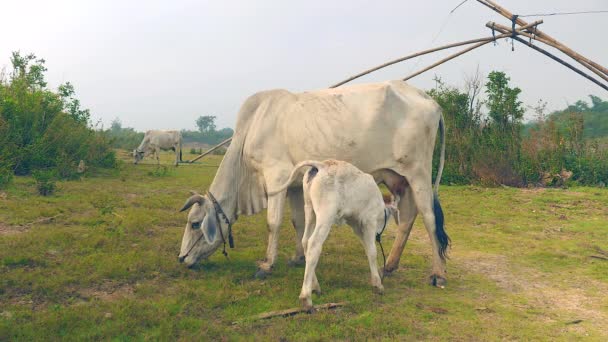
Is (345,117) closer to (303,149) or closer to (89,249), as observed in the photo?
(303,149)

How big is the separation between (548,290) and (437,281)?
3.98 ft

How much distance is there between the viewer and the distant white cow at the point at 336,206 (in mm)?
4695

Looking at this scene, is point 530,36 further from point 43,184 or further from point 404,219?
point 43,184

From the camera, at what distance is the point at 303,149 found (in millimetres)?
6016

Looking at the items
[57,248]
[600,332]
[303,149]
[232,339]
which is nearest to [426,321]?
[600,332]

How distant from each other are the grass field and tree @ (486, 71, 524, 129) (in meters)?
8.37

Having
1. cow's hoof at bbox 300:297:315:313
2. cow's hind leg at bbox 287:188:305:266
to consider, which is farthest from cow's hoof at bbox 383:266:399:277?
cow's hoof at bbox 300:297:315:313

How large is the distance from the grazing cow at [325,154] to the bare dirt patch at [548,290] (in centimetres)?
89

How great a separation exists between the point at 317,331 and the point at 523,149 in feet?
47.4

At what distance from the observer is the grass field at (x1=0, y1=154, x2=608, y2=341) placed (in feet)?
13.5

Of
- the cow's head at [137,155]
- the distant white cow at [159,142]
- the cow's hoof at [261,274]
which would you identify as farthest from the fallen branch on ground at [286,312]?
the distant white cow at [159,142]

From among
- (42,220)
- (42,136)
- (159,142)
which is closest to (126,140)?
(159,142)

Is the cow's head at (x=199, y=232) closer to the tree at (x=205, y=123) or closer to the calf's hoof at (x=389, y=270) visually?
the calf's hoof at (x=389, y=270)

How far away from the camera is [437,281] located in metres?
5.60
